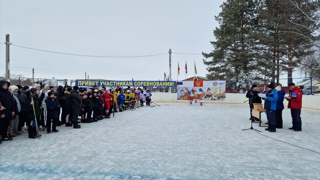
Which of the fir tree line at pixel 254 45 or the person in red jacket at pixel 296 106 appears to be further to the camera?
the fir tree line at pixel 254 45

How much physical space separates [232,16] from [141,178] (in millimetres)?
29409

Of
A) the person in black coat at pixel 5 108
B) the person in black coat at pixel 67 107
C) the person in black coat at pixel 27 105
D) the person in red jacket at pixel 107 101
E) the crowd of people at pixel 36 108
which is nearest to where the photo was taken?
the person in black coat at pixel 5 108

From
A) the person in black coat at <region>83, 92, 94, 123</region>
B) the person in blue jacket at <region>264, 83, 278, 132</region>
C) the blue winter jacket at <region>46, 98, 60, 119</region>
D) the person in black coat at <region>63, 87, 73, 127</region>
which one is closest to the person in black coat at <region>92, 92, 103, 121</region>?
the person in black coat at <region>83, 92, 94, 123</region>

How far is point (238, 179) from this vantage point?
3.29m

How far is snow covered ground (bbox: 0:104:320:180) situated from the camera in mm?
3494

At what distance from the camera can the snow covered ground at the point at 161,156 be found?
3.49 m

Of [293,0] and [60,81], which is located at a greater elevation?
[293,0]

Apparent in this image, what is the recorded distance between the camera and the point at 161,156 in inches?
173

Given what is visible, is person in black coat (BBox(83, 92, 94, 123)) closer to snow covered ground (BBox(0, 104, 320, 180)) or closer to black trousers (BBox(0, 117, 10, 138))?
snow covered ground (BBox(0, 104, 320, 180))

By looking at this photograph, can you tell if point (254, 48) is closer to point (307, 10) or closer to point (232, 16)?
point (232, 16)

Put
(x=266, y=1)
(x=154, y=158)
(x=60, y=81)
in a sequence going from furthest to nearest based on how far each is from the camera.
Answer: (x=266, y=1) < (x=60, y=81) < (x=154, y=158)

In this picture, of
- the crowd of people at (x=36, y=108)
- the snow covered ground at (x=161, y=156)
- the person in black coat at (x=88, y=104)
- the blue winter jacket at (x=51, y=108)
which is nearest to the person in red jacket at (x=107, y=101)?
the crowd of people at (x=36, y=108)

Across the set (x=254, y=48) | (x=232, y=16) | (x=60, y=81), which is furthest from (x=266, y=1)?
(x=60, y=81)

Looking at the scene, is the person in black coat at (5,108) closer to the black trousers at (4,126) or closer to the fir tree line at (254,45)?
the black trousers at (4,126)
